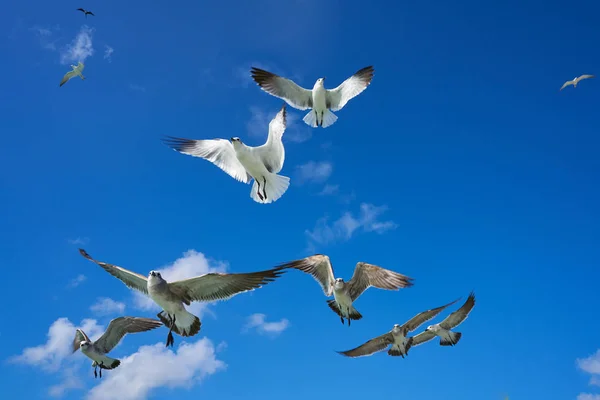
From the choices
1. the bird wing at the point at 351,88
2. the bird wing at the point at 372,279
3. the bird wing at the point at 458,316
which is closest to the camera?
the bird wing at the point at 372,279

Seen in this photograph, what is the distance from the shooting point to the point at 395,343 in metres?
15.9

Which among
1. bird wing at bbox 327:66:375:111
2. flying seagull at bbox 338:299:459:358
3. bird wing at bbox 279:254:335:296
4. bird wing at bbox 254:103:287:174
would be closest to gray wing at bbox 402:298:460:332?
flying seagull at bbox 338:299:459:358

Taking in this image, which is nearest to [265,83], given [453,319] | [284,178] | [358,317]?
[284,178]

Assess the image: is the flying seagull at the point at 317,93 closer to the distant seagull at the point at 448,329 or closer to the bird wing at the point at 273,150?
the bird wing at the point at 273,150

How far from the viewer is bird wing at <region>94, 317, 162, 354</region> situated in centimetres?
1408

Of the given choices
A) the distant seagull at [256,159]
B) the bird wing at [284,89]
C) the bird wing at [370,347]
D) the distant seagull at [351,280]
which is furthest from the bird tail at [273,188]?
the bird wing at [370,347]

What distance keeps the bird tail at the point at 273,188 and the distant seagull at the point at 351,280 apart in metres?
1.74

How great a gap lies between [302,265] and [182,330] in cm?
356

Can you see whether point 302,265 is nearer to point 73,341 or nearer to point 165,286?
point 165,286

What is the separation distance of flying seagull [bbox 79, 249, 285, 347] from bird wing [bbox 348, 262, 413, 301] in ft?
12.1

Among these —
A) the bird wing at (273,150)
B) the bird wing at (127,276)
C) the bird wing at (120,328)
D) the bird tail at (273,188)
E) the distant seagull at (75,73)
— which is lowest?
the bird wing at (127,276)

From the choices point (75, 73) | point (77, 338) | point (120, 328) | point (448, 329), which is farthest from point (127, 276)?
point (75, 73)

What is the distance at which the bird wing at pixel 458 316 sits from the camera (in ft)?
54.3

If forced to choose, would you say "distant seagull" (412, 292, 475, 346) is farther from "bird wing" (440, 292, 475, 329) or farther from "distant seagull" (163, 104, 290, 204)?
"distant seagull" (163, 104, 290, 204)
